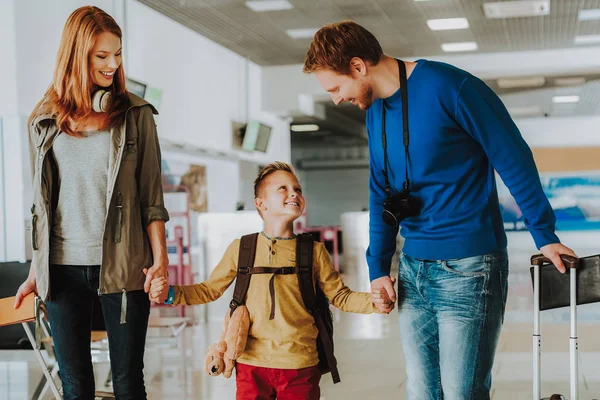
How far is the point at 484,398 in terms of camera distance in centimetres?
221

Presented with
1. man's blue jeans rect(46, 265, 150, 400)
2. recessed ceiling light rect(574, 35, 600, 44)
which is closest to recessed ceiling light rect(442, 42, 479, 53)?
recessed ceiling light rect(574, 35, 600, 44)

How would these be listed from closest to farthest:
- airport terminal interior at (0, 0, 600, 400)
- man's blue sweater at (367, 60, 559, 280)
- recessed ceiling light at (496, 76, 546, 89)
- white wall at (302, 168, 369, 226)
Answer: man's blue sweater at (367, 60, 559, 280) → airport terminal interior at (0, 0, 600, 400) → recessed ceiling light at (496, 76, 546, 89) → white wall at (302, 168, 369, 226)

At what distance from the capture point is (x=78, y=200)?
2369mm

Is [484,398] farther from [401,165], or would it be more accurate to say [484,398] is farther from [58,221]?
[58,221]

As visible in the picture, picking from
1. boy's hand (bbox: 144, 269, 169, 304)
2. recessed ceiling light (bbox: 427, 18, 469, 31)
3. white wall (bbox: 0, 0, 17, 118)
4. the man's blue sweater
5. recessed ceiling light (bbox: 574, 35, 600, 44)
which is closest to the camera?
the man's blue sweater

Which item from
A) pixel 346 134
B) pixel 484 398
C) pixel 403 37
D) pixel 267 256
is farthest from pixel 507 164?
pixel 346 134

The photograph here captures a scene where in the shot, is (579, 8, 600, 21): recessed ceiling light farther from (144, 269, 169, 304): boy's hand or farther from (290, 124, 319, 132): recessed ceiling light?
(144, 269, 169, 304): boy's hand

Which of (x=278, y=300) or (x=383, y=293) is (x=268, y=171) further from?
(x=383, y=293)

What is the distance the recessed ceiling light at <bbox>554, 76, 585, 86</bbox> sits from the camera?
1566 cm

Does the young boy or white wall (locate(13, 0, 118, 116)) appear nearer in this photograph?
the young boy

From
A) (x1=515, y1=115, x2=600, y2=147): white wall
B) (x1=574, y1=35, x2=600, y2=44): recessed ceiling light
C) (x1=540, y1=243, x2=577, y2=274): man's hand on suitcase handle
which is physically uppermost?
(x1=574, y1=35, x2=600, y2=44): recessed ceiling light

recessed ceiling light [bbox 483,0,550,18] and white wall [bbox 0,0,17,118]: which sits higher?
recessed ceiling light [bbox 483,0,550,18]

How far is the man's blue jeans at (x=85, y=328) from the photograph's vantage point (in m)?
2.35

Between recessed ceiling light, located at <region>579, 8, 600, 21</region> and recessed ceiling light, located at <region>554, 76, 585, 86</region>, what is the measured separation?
3.86 metres
